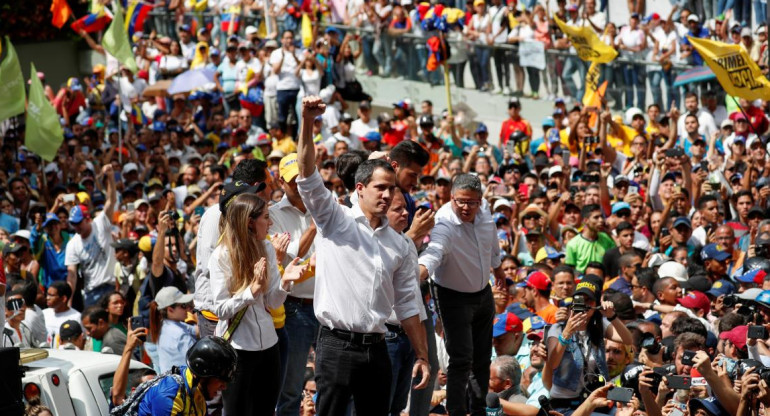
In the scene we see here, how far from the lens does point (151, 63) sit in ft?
85.5

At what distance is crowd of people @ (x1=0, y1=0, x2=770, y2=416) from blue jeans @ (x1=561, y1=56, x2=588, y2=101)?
0.42ft

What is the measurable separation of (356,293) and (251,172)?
4.74 feet

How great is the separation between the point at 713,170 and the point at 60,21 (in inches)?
523

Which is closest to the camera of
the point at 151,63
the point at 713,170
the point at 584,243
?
the point at 584,243

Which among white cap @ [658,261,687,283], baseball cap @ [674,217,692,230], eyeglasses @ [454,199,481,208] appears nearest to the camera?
eyeglasses @ [454,199,481,208]

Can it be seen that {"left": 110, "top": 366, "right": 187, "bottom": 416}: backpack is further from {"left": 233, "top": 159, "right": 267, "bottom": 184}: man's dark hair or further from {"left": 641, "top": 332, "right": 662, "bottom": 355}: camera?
{"left": 641, "top": 332, "right": 662, "bottom": 355}: camera

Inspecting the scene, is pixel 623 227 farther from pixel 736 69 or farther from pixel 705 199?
→ pixel 736 69

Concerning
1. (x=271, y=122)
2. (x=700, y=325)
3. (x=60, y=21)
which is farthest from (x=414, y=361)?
(x=60, y=21)

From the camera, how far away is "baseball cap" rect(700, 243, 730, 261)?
1309 cm

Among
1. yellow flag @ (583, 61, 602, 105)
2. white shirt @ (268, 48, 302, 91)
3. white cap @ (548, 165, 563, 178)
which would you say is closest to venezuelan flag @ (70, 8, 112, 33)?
white shirt @ (268, 48, 302, 91)

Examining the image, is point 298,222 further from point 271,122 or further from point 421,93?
point 421,93

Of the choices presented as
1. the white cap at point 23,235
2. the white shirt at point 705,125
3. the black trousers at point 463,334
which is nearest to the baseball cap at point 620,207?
the white shirt at point 705,125

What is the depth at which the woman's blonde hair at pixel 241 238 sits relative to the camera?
24.3 feet

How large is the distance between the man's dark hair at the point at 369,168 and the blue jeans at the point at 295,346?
1.30 m
